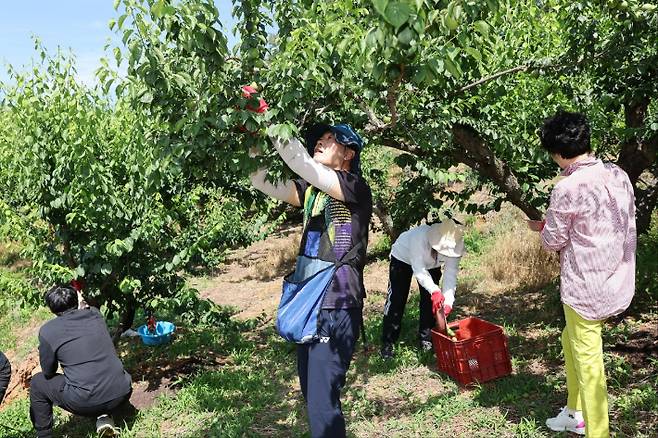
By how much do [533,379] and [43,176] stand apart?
3.87 meters

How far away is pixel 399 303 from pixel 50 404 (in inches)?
109

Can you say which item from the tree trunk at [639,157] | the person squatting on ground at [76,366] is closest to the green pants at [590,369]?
the tree trunk at [639,157]

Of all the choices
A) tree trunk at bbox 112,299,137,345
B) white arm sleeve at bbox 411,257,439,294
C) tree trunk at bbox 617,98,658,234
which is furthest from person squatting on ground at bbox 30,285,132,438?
tree trunk at bbox 617,98,658,234

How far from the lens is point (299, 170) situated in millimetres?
2322

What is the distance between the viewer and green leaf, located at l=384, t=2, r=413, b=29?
4.49 ft

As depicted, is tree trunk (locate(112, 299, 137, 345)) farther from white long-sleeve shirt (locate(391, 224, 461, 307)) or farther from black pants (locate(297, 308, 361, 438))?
black pants (locate(297, 308, 361, 438))

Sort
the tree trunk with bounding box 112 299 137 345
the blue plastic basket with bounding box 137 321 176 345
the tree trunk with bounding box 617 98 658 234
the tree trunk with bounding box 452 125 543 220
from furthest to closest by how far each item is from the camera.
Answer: the blue plastic basket with bounding box 137 321 176 345
the tree trunk with bounding box 112 299 137 345
the tree trunk with bounding box 617 98 658 234
the tree trunk with bounding box 452 125 543 220

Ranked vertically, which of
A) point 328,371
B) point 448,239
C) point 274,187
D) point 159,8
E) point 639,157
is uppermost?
point 159,8

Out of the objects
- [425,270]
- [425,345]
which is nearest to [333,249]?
[425,270]

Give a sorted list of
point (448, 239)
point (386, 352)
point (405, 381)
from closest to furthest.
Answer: point (448, 239), point (405, 381), point (386, 352)

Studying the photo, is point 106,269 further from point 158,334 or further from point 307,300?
point 307,300

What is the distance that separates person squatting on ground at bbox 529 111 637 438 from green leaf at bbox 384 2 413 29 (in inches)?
69.5

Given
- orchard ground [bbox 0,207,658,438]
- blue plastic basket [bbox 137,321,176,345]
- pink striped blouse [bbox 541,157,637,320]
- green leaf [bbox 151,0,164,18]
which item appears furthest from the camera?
blue plastic basket [bbox 137,321,176,345]

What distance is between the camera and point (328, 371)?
8.15 feet
